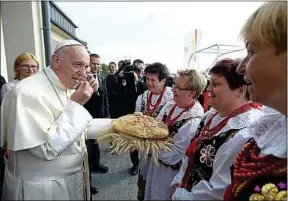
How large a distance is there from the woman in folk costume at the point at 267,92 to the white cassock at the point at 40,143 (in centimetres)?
52

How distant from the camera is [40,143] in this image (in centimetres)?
84

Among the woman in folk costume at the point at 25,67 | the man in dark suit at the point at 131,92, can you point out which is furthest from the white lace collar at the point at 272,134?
the man in dark suit at the point at 131,92

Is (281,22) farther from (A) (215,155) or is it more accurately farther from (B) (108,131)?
(B) (108,131)

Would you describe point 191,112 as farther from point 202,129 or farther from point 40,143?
point 40,143

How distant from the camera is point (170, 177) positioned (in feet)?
4.76

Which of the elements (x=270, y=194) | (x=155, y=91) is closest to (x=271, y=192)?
(x=270, y=194)

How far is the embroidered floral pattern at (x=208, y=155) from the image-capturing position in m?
0.95

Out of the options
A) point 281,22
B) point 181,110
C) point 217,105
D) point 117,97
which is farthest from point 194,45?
point 281,22

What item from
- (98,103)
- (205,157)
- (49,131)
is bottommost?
(98,103)

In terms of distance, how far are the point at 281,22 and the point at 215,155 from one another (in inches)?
20.3

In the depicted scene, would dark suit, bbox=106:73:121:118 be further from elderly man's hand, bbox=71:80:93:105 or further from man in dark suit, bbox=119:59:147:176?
elderly man's hand, bbox=71:80:93:105

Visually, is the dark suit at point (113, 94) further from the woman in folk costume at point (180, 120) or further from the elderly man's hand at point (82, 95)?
the elderly man's hand at point (82, 95)

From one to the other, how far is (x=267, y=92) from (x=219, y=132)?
378 millimetres

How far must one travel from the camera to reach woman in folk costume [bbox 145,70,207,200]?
4.41 ft
